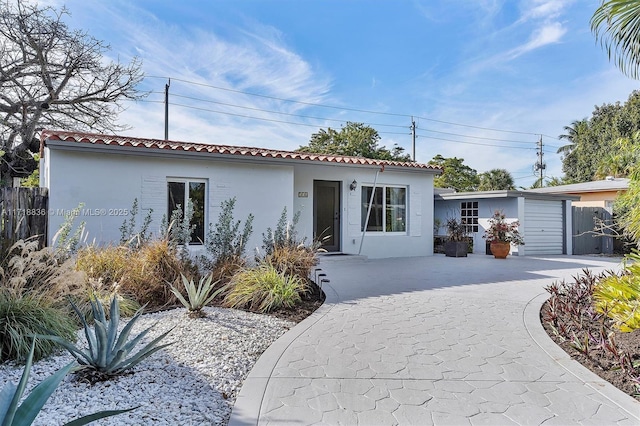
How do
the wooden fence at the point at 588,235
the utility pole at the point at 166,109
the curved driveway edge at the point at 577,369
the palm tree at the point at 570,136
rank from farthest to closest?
the palm tree at the point at 570,136 < the utility pole at the point at 166,109 < the wooden fence at the point at 588,235 < the curved driveway edge at the point at 577,369

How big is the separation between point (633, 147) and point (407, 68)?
1393 centimetres

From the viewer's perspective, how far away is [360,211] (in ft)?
45.5

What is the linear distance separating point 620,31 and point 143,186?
9739 mm

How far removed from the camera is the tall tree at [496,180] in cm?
3525

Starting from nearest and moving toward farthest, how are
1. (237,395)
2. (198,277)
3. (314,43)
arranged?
(237,395) < (198,277) < (314,43)

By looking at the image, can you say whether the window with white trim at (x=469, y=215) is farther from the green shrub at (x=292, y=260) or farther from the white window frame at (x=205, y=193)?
the green shrub at (x=292, y=260)

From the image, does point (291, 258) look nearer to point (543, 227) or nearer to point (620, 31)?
point (620, 31)

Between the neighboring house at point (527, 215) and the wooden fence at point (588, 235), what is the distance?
528 millimetres

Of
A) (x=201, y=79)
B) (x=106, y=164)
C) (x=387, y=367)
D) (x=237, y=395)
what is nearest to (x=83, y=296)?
(x=237, y=395)

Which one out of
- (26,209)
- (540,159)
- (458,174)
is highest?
(540,159)

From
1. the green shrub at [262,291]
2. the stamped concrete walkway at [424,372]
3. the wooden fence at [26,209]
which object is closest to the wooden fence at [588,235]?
the stamped concrete walkway at [424,372]

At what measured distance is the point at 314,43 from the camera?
16.0 metres

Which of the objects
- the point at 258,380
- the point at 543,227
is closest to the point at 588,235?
the point at 543,227

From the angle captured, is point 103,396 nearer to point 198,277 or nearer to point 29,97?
point 198,277
